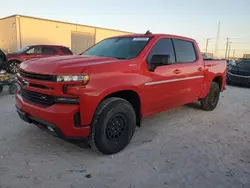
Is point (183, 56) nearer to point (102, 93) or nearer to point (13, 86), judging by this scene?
point (102, 93)

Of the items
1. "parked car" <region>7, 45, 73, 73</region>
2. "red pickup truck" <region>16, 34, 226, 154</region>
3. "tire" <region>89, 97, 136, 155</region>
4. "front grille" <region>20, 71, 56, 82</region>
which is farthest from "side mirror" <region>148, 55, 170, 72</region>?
"parked car" <region>7, 45, 73, 73</region>

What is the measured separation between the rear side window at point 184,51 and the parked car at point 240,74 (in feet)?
25.6

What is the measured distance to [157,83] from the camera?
387cm

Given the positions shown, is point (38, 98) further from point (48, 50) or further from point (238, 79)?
point (238, 79)

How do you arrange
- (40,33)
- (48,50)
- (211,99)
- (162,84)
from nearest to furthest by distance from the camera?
1. (162,84)
2. (211,99)
3. (48,50)
4. (40,33)

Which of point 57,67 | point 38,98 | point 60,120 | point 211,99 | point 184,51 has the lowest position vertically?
point 211,99

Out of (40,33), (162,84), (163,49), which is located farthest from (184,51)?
(40,33)

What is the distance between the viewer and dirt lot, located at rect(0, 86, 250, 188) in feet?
8.87

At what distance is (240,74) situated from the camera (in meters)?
11.9

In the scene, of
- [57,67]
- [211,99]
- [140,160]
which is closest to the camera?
[57,67]

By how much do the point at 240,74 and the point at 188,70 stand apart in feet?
28.5

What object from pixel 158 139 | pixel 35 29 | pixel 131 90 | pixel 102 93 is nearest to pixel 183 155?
pixel 158 139

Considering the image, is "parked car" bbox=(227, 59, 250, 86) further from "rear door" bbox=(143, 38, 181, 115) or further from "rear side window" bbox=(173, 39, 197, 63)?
"rear door" bbox=(143, 38, 181, 115)

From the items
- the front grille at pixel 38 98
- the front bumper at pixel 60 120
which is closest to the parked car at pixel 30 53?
the front grille at pixel 38 98
